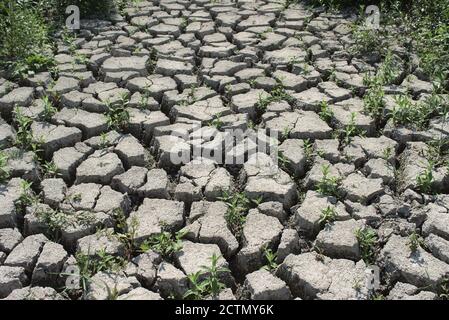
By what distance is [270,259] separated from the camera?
288cm

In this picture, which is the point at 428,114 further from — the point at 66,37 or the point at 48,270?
the point at 66,37

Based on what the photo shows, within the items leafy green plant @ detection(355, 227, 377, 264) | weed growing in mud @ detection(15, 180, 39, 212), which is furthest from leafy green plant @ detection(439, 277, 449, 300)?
weed growing in mud @ detection(15, 180, 39, 212)

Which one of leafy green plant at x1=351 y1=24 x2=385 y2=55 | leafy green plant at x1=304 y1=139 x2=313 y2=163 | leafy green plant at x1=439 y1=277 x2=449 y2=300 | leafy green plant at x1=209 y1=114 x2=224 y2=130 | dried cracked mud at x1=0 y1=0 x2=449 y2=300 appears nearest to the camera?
leafy green plant at x1=439 y1=277 x2=449 y2=300

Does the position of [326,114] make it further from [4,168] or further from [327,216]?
[4,168]

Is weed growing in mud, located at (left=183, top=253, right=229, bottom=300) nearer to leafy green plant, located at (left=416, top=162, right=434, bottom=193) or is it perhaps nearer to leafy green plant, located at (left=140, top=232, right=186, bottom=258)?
leafy green plant, located at (left=140, top=232, right=186, bottom=258)

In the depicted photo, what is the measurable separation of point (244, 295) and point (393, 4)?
4.00 metres

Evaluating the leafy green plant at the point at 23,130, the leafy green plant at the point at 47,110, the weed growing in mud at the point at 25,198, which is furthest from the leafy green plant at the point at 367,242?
the leafy green plant at the point at 47,110

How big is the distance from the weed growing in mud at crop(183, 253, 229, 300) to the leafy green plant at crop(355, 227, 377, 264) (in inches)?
28.4

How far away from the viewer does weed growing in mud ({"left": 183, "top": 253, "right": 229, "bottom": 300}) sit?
2697 mm

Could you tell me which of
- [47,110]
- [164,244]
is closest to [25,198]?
[164,244]

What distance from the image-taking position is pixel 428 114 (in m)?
4.07

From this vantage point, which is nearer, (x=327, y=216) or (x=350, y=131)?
(x=327, y=216)

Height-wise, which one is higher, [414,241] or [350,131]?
[350,131]

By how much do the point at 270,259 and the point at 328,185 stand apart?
0.71 m
